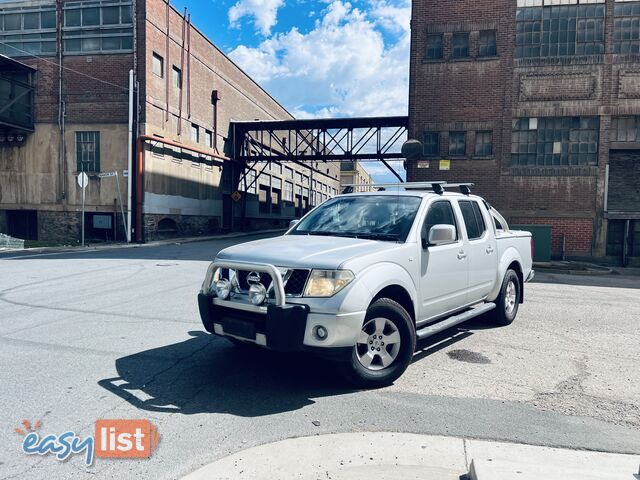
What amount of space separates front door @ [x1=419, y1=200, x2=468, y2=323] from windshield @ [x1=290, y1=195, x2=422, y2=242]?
0.27 m

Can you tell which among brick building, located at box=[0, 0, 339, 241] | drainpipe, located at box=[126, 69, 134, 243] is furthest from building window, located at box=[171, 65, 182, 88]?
drainpipe, located at box=[126, 69, 134, 243]

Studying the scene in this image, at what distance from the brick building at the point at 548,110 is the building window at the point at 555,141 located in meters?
0.04

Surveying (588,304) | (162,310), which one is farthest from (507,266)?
(162,310)

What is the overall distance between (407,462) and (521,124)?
18.2 m

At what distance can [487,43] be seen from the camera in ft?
60.6

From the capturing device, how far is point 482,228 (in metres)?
6.27

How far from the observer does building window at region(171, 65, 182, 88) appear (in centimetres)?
2685

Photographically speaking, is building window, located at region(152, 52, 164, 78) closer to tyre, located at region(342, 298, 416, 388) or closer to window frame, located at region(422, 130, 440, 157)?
window frame, located at region(422, 130, 440, 157)

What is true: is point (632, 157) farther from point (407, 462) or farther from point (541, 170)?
point (407, 462)

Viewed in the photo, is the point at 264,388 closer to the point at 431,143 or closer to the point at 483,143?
the point at 431,143

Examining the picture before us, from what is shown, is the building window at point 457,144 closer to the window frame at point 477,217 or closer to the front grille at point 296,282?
the window frame at point 477,217

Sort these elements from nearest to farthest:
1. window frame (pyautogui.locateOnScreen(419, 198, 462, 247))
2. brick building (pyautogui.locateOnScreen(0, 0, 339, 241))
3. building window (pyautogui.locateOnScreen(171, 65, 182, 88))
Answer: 1. window frame (pyautogui.locateOnScreen(419, 198, 462, 247))
2. brick building (pyautogui.locateOnScreen(0, 0, 339, 241))
3. building window (pyautogui.locateOnScreen(171, 65, 182, 88))

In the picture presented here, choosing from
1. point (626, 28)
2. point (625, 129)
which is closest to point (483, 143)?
point (625, 129)

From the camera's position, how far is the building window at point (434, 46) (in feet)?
62.1
